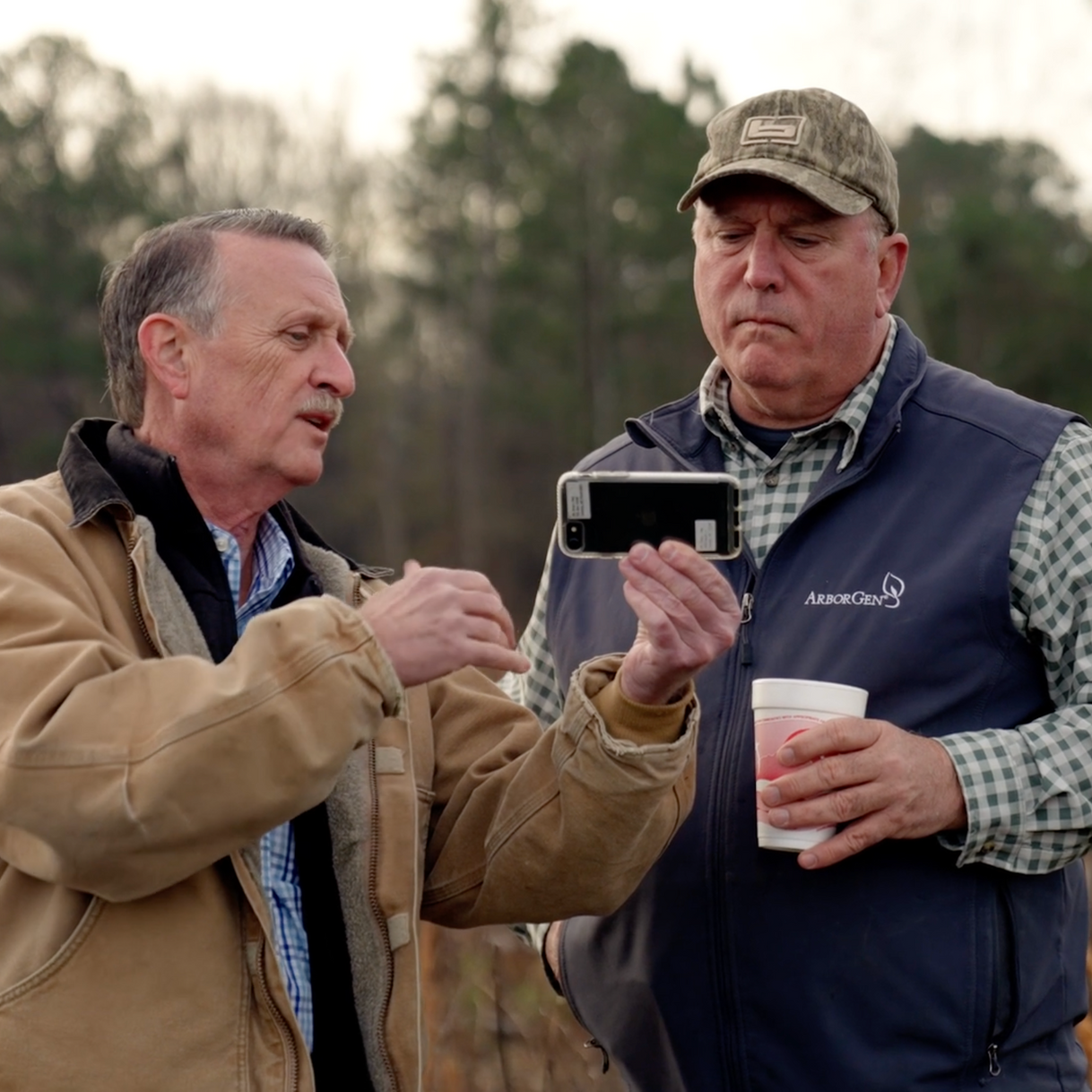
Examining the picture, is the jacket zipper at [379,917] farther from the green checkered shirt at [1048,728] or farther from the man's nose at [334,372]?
the green checkered shirt at [1048,728]

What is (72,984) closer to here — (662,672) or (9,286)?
(662,672)

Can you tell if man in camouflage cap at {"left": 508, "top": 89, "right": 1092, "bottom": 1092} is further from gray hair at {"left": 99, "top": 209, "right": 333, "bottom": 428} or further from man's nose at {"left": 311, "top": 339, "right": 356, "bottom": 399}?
gray hair at {"left": 99, "top": 209, "right": 333, "bottom": 428}

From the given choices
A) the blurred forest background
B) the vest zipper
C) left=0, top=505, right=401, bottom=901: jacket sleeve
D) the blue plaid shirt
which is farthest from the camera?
the blurred forest background

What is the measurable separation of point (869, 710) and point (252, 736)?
1.46 m

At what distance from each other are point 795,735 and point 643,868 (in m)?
0.45

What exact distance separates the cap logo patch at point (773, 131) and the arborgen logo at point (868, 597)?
110 centimetres

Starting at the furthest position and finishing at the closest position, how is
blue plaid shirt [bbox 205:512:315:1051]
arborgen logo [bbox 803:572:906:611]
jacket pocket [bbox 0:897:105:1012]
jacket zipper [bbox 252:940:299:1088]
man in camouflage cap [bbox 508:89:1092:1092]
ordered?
1. arborgen logo [bbox 803:572:906:611]
2. man in camouflage cap [bbox 508:89:1092:1092]
3. blue plaid shirt [bbox 205:512:315:1051]
4. jacket zipper [bbox 252:940:299:1088]
5. jacket pocket [bbox 0:897:105:1012]

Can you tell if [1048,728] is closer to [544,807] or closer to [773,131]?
[544,807]

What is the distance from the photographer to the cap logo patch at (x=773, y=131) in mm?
3801

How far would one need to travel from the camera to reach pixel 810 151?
375cm

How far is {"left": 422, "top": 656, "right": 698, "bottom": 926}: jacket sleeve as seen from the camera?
3164mm

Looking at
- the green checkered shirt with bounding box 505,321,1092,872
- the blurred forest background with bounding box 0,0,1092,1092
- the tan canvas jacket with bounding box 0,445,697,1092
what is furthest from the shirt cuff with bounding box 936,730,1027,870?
the blurred forest background with bounding box 0,0,1092,1092

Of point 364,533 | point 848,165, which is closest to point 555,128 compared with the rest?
point 364,533

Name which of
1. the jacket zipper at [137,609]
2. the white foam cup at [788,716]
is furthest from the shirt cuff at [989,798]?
the jacket zipper at [137,609]
